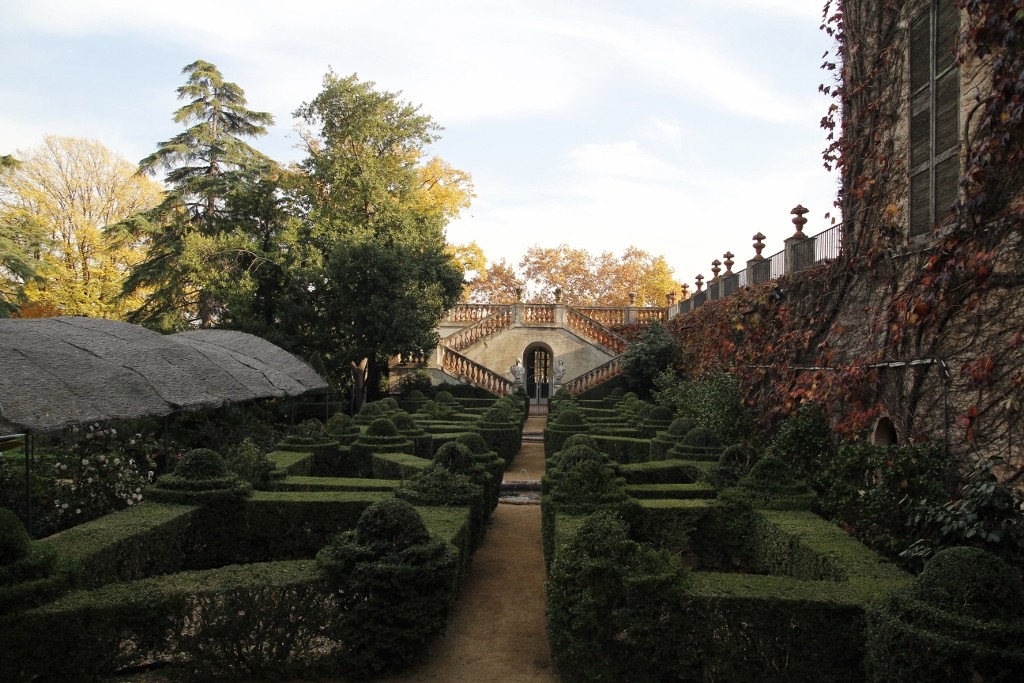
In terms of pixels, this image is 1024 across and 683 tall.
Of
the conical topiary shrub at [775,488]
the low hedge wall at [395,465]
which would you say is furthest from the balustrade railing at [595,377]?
the conical topiary shrub at [775,488]

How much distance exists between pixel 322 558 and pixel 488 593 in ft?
9.18

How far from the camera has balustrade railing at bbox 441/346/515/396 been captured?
3092 cm

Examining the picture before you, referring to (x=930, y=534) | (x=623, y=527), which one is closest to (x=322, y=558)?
(x=623, y=527)

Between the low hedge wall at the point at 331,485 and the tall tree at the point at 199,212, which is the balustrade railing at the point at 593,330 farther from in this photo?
the low hedge wall at the point at 331,485

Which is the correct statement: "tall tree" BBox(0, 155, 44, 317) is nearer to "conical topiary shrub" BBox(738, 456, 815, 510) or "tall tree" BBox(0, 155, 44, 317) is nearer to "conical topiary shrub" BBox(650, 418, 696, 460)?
"conical topiary shrub" BBox(650, 418, 696, 460)

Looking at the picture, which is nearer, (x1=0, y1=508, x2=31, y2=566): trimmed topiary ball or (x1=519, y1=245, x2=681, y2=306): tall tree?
(x1=0, y1=508, x2=31, y2=566): trimmed topiary ball

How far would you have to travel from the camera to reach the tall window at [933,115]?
→ 9430 mm

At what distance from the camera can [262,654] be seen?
19.6 ft

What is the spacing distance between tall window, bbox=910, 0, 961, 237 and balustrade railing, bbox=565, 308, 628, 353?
2354 cm

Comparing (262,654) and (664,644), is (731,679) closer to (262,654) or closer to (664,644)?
(664,644)

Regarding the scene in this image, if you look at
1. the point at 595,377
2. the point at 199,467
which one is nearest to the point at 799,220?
the point at 199,467

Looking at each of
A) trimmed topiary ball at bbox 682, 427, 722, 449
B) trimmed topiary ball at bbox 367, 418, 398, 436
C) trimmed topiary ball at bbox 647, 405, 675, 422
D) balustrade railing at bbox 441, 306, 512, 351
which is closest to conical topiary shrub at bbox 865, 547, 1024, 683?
trimmed topiary ball at bbox 682, 427, 722, 449

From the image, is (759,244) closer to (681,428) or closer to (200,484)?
(681,428)

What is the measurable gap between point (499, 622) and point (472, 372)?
78.5 ft
